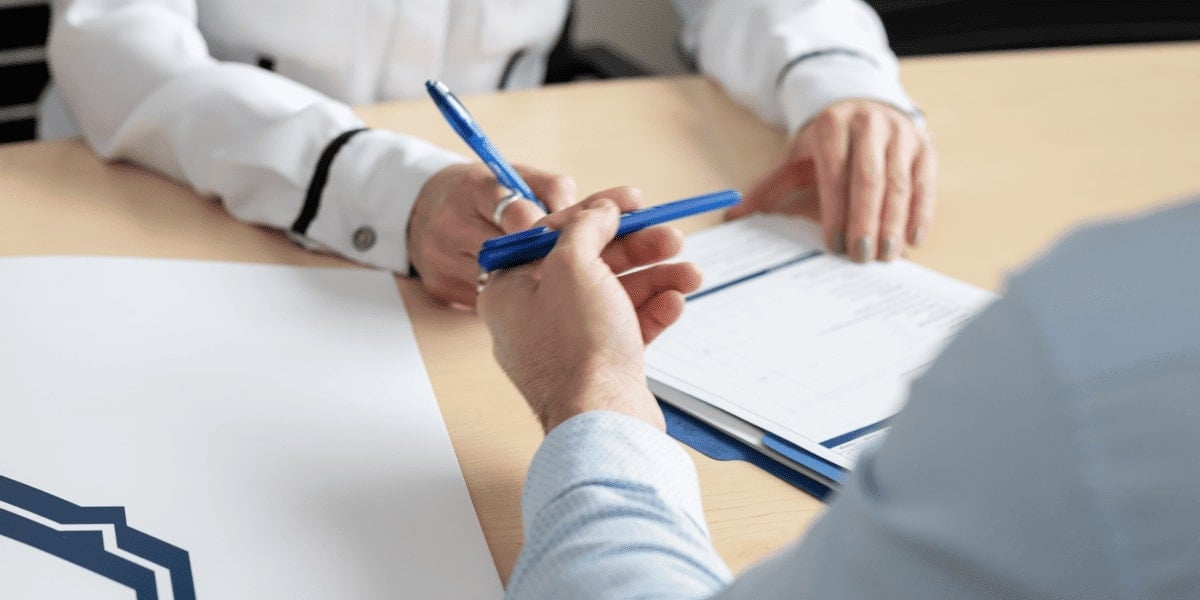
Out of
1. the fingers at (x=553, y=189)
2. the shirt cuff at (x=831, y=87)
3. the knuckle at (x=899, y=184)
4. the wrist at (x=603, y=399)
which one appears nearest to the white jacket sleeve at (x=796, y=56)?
the shirt cuff at (x=831, y=87)

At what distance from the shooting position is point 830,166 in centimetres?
102

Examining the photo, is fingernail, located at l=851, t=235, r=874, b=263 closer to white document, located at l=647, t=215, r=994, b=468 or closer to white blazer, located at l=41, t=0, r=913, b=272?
white document, located at l=647, t=215, r=994, b=468

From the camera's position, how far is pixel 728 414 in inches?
28.1

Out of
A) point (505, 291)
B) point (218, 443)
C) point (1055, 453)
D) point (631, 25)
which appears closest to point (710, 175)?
point (505, 291)

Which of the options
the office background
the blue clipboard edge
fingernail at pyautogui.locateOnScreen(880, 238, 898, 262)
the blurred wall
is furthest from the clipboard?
the blurred wall

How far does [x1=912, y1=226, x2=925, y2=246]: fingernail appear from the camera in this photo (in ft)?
3.22

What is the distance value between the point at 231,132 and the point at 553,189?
1.02 ft

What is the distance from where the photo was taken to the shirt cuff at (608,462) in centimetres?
53

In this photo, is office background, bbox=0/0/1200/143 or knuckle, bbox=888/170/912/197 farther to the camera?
office background, bbox=0/0/1200/143

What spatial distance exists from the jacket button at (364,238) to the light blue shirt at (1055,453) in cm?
62

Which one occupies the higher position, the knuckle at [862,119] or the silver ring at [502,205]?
the silver ring at [502,205]

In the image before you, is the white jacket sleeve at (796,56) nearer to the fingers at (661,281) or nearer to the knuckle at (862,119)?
the knuckle at (862,119)

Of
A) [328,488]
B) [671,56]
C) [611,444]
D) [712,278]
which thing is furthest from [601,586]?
[671,56]

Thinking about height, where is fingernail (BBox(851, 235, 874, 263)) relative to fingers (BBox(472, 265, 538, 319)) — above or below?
below
